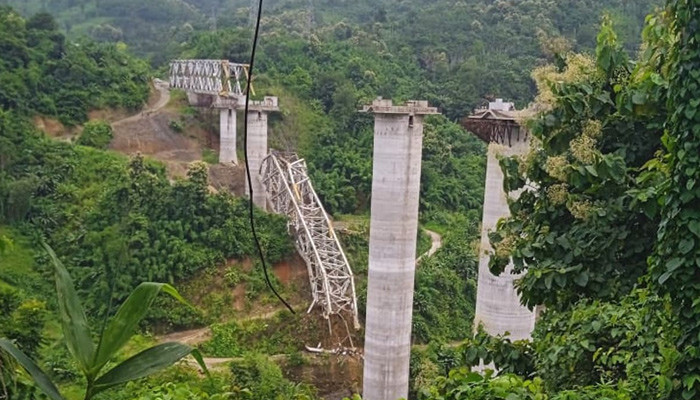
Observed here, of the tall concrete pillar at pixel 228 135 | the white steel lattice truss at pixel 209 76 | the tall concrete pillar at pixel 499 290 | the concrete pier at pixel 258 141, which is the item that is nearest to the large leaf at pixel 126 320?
the tall concrete pillar at pixel 499 290

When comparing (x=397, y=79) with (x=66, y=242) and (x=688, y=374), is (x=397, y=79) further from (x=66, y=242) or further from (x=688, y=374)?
(x=688, y=374)

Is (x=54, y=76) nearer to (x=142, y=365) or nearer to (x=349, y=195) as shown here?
(x=349, y=195)

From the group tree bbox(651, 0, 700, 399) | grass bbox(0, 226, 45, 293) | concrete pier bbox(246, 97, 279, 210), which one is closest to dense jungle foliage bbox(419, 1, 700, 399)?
tree bbox(651, 0, 700, 399)

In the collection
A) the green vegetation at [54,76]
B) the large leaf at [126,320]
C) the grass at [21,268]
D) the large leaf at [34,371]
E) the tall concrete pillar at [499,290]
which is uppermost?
the green vegetation at [54,76]

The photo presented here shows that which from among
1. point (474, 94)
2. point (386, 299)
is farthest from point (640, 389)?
point (474, 94)

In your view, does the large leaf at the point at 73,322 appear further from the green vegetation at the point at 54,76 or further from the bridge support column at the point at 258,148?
the green vegetation at the point at 54,76

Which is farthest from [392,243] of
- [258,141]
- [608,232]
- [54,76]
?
[54,76]
